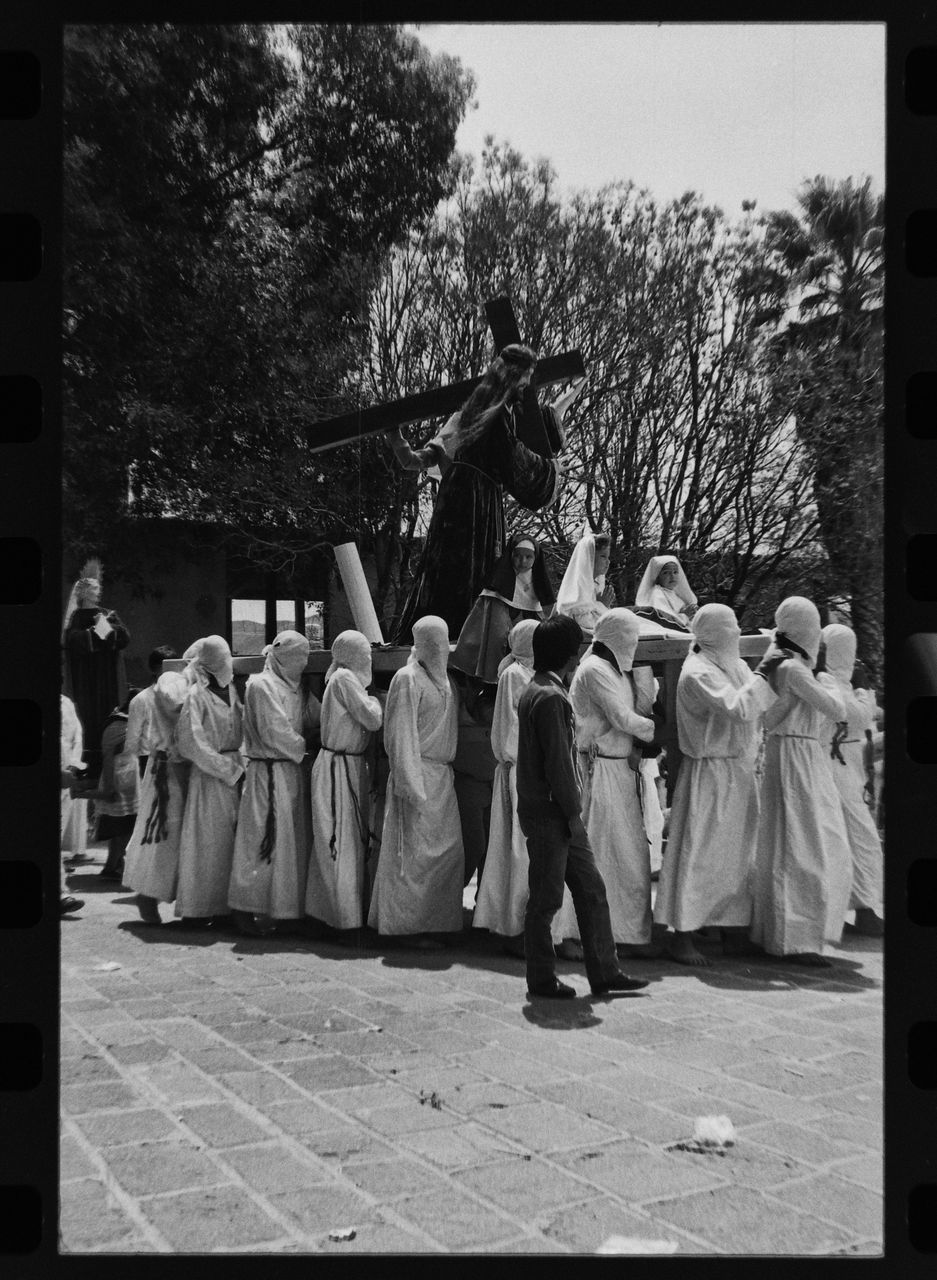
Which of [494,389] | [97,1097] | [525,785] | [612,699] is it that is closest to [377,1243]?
[97,1097]

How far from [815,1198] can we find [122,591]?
8.15 feet

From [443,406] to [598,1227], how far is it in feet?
9.85

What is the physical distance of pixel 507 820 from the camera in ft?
18.2

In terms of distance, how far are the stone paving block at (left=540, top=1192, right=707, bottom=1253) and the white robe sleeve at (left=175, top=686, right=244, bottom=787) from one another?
8.35 ft

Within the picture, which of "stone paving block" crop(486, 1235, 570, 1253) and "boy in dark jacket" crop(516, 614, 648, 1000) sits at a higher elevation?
"boy in dark jacket" crop(516, 614, 648, 1000)

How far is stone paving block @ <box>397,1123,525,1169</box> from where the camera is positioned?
3066 mm

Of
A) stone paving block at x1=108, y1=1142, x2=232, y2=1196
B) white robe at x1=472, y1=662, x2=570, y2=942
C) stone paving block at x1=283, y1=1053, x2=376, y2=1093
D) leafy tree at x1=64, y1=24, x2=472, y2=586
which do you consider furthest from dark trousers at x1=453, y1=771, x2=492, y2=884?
stone paving block at x1=108, y1=1142, x2=232, y2=1196

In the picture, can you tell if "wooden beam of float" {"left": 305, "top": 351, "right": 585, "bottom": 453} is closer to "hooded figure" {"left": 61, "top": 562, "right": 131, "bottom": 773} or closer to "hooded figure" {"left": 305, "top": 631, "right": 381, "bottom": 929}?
"hooded figure" {"left": 61, "top": 562, "right": 131, "bottom": 773}

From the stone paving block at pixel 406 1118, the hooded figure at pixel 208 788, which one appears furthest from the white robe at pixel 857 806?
the hooded figure at pixel 208 788

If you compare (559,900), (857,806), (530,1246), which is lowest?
(530,1246)

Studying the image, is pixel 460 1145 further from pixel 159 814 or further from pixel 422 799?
pixel 422 799

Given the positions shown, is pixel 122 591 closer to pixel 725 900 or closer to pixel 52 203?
pixel 52 203

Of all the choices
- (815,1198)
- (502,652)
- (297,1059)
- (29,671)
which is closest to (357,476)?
(502,652)

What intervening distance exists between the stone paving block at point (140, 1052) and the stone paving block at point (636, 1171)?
4.03 feet
